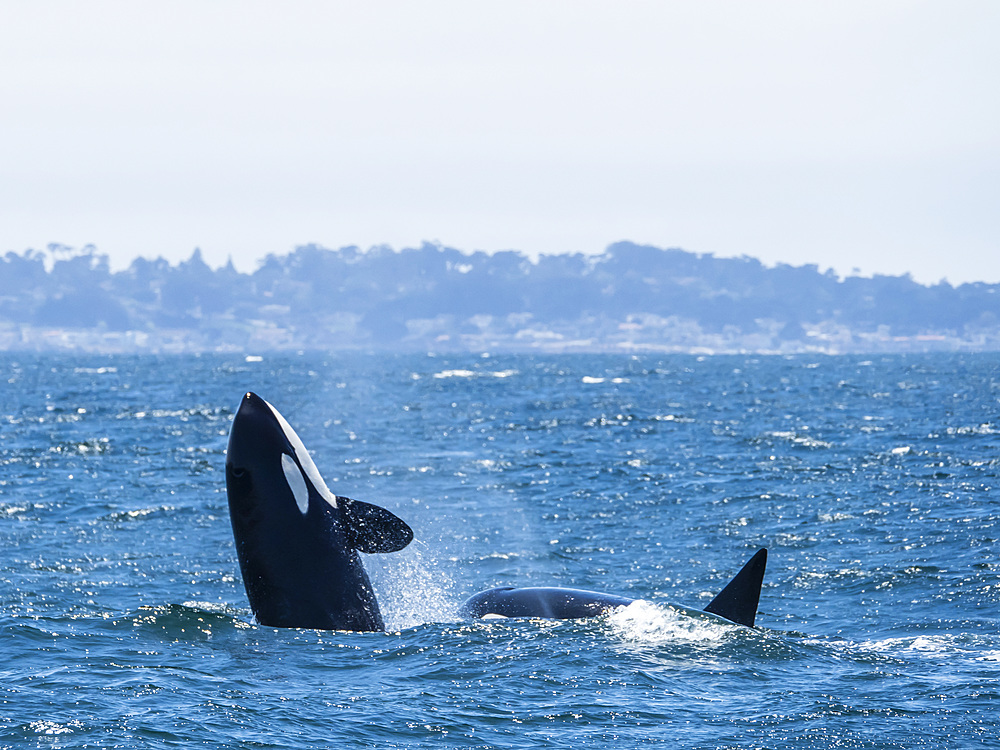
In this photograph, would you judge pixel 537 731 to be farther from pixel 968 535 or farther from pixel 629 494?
pixel 629 494

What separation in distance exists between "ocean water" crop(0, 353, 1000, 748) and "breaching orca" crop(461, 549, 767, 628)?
20cm

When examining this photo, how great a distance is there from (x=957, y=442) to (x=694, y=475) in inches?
481

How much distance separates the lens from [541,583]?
1925cm

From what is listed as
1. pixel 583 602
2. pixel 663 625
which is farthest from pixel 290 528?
pixel 663 625

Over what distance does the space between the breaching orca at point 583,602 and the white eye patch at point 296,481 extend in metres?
2.61

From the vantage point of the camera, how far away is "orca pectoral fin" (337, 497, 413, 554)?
12.2 meters

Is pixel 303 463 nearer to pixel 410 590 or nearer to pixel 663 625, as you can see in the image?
pixel 663 625

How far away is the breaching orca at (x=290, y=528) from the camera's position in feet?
39.7

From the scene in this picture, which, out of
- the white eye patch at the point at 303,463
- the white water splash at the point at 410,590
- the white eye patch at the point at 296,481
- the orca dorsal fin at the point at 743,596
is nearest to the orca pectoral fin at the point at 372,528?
the white eye patch at the point at 303,463

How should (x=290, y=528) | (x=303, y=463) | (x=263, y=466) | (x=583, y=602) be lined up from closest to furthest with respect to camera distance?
(x=263, y=466) → (x=290, y=528) → (x=303, y=463) → (x=583, y=602)

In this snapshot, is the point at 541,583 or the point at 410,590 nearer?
the point at 410,590

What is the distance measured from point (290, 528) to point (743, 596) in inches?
189

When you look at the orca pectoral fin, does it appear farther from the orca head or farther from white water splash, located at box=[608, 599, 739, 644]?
white water splash, located at box=[608, 599, 739, 644]

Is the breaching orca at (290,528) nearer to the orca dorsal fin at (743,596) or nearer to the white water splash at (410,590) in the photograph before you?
the white water splash at (410,590)
